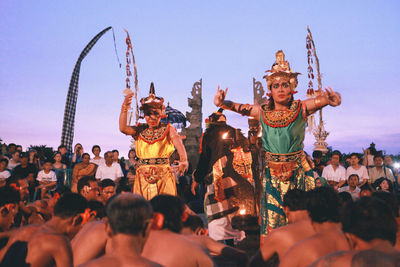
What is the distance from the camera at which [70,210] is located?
11.3 feet

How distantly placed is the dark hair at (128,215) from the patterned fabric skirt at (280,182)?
327 cm

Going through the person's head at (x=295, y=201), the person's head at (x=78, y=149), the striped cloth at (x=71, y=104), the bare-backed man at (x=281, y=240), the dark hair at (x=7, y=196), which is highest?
the striped cloth at (x=71, y=104)

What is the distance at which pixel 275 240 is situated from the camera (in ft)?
10.6

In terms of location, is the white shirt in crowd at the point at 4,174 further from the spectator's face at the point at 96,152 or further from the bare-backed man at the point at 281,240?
the bare-backed man at the point at 281,240

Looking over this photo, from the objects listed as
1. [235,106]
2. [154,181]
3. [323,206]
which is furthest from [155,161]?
[323,206]

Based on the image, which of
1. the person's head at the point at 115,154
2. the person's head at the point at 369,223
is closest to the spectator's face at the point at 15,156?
the person's head at the point at 115,154

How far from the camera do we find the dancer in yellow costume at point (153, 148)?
634 centimetres

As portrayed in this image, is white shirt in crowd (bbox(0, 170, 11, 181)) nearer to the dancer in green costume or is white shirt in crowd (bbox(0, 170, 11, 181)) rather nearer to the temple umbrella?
the dancer in green costume

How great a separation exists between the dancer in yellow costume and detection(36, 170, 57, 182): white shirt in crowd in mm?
4044

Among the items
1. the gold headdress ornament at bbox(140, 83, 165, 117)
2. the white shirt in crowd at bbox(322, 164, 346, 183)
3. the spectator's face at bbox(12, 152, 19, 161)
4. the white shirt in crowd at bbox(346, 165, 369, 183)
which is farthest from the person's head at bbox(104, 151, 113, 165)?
the white shirt in crowd at bbox(346, 165, 369, 183)

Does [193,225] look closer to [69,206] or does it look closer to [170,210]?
[69,206]

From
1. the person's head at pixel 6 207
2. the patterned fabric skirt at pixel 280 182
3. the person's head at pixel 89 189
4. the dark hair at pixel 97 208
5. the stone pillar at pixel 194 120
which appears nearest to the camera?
the person's head at pixel 6 207

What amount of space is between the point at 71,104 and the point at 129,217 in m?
17.5

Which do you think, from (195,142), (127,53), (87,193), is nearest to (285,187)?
(87,193)
